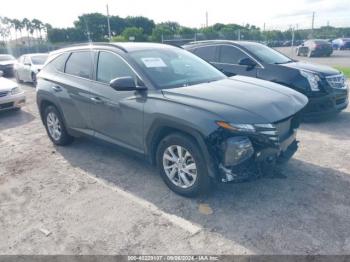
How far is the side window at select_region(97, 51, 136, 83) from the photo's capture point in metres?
3.97

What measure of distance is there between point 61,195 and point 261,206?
7.93 ft

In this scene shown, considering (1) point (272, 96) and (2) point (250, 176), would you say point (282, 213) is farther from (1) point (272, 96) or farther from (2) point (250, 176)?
(1) point (272, 96)

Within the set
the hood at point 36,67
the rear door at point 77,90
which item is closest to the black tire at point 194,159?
the rear door at point 77,90

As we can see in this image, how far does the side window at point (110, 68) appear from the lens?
3.97 metres

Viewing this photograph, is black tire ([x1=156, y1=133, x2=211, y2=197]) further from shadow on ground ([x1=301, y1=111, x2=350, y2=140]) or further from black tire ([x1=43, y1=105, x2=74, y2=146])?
shadow on ground ([x1=301, y1=111, x2=350, y2=140])

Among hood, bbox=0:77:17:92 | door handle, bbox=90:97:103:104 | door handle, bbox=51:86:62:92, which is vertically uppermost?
door handle, bbox=51:86:62:92

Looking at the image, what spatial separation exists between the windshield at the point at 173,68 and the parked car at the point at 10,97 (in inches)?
215

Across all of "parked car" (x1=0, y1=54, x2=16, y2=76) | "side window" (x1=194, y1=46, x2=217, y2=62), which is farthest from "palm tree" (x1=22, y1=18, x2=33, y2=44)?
"side window" (x1=194, y1=46, x2=217, y2=62)

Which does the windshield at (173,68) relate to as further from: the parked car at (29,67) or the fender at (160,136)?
the parked car at (29,67)

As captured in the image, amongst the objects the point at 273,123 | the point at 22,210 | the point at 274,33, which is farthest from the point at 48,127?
the point at 274,33

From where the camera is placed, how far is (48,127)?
5.61 meters

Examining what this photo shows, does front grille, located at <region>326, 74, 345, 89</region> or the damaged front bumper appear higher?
front grille, located at <region>326, 74, 345, 89</region>

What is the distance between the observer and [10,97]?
8.02m

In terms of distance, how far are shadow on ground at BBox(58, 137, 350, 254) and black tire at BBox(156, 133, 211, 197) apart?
119 millimetres
